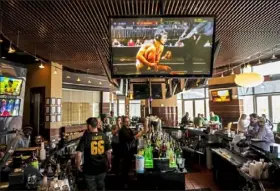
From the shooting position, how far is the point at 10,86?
721cm

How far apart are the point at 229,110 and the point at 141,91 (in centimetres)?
403

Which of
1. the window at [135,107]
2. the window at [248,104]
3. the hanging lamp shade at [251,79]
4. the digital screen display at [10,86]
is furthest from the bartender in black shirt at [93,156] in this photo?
the window at [135,107]

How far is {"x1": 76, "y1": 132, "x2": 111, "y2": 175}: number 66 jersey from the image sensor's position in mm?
3570

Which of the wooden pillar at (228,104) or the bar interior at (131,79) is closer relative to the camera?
the bar interior at (131,79)

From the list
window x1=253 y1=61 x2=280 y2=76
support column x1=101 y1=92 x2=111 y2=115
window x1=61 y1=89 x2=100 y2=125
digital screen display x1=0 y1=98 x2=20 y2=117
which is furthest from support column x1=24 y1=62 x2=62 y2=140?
window x1=253 y1=61 x2=280 y2=76

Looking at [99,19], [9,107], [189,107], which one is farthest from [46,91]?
[189,107]

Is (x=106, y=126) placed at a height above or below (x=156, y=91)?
below

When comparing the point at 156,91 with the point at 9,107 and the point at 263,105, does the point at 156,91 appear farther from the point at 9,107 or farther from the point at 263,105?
the point at 9,107

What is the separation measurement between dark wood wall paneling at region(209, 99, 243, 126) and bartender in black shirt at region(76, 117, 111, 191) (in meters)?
9.08

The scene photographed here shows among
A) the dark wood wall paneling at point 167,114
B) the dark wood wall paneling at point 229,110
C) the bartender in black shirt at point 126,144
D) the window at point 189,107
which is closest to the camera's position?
the bartender in black shirt at point 126,144

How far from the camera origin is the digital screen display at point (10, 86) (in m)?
6.96

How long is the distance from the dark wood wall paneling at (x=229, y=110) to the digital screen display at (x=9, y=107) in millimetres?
8471

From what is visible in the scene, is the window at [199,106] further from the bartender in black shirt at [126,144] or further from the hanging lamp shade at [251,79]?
the bartender in black shirt at [126,144]

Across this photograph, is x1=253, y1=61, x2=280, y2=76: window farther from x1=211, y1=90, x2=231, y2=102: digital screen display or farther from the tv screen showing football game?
the tv screen showing football game
